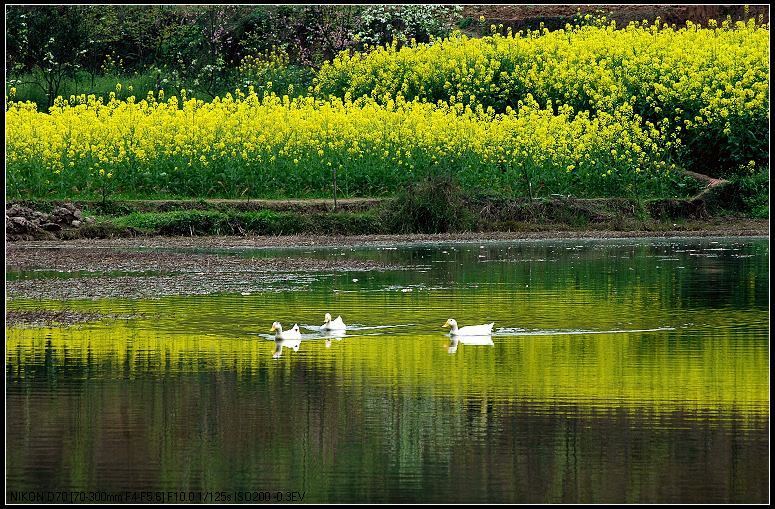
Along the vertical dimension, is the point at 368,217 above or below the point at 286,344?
above

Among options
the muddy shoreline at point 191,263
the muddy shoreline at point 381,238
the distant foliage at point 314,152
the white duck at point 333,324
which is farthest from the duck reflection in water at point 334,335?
the distant foliage at point 314,152

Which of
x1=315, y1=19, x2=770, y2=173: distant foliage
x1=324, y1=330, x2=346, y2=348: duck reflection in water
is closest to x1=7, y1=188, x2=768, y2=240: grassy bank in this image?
x1=315, y1=19, x2=770, y2=173: distant foliage

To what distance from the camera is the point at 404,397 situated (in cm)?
1193

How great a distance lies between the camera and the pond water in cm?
930

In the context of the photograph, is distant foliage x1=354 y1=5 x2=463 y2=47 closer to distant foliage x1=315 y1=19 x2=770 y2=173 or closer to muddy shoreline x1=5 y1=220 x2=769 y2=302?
distant foliage x1=315 y1=19 x2=770 y2=173

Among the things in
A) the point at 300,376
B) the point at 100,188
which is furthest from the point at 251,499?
the point at 100,188

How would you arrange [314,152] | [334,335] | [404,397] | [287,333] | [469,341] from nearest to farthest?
[404,397]
[287,333]
[469,341]
[334,335]
[314,152]

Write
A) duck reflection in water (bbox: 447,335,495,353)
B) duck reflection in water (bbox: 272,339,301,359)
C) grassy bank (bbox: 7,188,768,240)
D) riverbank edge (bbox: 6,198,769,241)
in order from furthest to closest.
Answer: grassy bank (bbox: 7,188,768,240), riverbank edge (bbox: 6,198,769,241), duck reflection in water (bbox: 447,335,495,353), duck reflection in water (bbox: 272,339,301,359)

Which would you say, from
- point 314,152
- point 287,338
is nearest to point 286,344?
point 287,338

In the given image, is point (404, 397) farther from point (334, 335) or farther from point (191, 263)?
point (191, 263)

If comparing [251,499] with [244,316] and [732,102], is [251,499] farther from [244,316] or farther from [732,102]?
[732,102]

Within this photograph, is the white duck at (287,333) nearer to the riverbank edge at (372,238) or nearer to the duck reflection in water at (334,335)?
the duck reflection in water at (334,335)

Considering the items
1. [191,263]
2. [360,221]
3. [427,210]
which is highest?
[427,210]

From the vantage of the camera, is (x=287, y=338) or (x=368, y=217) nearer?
(x=287, y=338)
